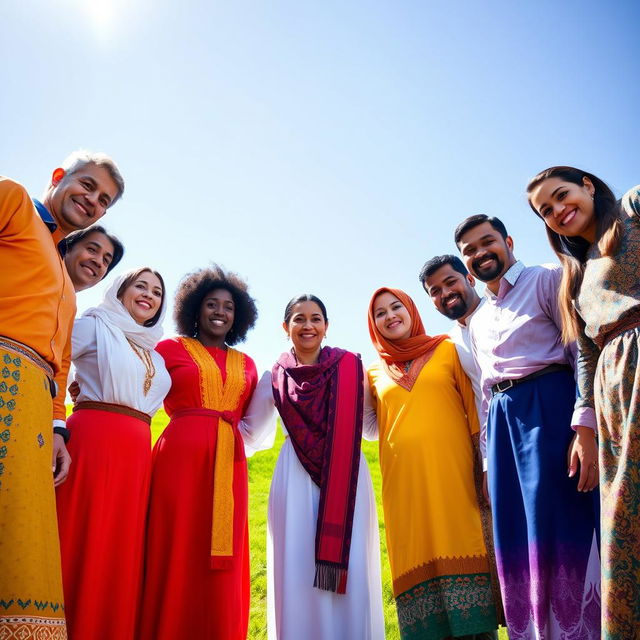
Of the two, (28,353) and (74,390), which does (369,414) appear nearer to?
(74,390)

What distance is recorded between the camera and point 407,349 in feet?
13.2

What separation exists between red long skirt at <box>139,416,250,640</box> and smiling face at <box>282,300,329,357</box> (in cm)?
87

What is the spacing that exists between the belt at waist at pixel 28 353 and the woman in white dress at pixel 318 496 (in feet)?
6.21

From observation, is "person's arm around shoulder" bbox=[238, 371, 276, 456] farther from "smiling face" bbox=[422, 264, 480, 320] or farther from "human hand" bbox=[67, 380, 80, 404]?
"smiling face" bbox=[422, 264, 480, 320]

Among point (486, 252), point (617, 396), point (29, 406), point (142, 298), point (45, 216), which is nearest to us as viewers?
point (29, 406)

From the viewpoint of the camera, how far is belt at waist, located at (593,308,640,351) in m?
2.48

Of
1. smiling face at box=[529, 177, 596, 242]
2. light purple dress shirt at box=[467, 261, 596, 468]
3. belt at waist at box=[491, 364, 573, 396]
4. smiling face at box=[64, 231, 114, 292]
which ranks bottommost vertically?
belt at waist at box=[491, 364, 573, 396]

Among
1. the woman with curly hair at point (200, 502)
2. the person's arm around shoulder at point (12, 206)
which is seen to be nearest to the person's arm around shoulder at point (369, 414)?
the woman with curly hair at point (200, 502)

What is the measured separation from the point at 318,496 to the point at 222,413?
0.88 metres

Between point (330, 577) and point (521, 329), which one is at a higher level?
point (521, 329)

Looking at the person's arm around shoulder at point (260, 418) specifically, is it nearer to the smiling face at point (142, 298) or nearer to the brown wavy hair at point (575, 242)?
the smiling face at point (142, 298)

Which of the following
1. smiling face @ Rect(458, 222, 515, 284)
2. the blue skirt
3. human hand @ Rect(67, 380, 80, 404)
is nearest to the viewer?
the blue skirt

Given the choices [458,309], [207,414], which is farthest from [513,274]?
[207,414]

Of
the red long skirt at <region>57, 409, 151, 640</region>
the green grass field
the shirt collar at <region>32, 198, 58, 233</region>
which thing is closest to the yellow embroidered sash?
the red long skirt at <region>57, 409, 151, 640</region>
